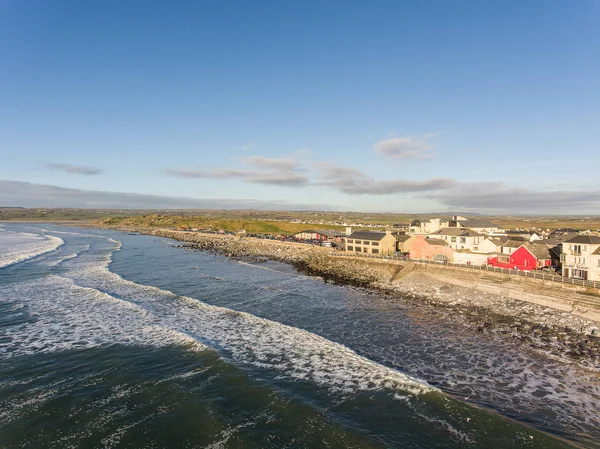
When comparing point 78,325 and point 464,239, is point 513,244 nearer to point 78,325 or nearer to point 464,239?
point 464,239

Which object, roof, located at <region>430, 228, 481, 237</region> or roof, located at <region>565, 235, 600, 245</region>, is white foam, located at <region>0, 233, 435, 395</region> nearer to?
roof, located at <region>565, 235, 600, 245</region>

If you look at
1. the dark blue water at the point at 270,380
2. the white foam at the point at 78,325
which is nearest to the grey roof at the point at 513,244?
the dark blue water at the point at 270,380

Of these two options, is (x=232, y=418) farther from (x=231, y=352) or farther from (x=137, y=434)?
(x=231, y=352)

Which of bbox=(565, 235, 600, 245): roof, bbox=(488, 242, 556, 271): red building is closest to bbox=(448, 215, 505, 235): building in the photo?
bbox=(488, 242, 556, 271): red building

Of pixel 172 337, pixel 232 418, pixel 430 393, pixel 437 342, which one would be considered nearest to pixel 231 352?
pixel 172 337

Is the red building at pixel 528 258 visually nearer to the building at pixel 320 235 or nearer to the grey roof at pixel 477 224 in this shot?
the grey roof at pixel 477 224

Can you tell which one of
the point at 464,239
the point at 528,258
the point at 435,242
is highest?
the point at 464,239

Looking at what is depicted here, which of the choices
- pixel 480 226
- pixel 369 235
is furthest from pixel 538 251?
pixel 480 226

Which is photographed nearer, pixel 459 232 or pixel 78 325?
pixel 78 325

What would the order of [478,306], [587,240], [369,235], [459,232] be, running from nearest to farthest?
1. [478,306]
2. [587,240]
3. [459,232]
4. [369,235]
